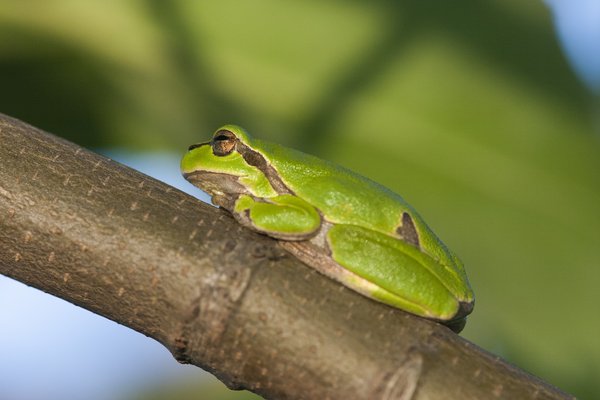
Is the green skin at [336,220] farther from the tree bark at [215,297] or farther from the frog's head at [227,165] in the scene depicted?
the tree bark at [215,297]

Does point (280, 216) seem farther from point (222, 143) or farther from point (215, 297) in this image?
point (215, 297)

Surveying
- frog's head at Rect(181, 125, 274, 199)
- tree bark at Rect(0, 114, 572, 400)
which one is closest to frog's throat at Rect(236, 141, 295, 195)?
frog's head at Rect(181, 125, 274, 199)

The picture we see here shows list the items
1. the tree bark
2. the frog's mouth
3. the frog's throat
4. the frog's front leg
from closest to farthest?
the tree bark → the frog's front leg → the frog's throat → the frog's mouth

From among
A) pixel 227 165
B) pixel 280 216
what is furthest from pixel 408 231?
pixel 227 165

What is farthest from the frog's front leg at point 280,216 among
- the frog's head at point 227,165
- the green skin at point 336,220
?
the frog's head at point 227,165

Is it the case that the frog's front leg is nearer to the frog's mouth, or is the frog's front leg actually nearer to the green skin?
the green skin

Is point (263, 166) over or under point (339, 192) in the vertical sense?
over
